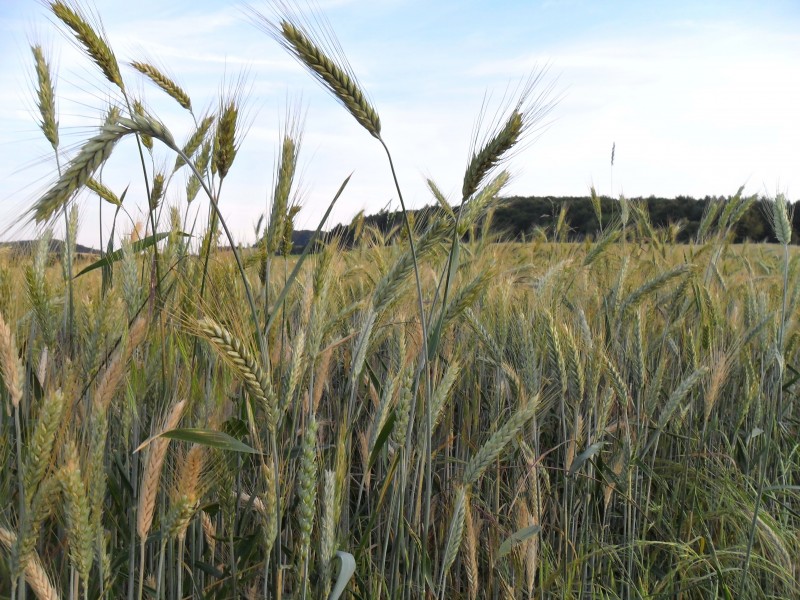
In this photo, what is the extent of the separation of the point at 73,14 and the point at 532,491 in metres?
1.70

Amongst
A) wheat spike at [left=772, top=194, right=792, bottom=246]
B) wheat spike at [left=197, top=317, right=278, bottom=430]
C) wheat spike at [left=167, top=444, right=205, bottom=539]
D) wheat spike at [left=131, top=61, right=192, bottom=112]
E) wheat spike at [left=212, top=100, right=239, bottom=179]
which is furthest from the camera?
wheat spike at [left=772, top=194, right=792, bottom=246]

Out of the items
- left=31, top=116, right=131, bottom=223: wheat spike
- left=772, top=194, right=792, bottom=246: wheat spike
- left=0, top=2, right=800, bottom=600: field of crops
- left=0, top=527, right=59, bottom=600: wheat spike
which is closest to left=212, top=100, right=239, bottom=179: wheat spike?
left=0, top=2, right=800, bottom=600: field of crops

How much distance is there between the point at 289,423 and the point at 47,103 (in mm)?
1335

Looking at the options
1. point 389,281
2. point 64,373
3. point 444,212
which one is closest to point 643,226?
point 444,212

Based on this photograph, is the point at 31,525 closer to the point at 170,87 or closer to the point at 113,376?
the point at 113,376

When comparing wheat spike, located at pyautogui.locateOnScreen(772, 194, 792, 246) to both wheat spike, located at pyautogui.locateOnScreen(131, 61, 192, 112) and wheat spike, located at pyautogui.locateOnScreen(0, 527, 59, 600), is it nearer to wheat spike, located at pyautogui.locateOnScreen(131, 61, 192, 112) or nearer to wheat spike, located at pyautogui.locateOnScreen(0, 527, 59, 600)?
wheat spike, located at pyautogui.locateOnScreen(131, 61, 192, 112)

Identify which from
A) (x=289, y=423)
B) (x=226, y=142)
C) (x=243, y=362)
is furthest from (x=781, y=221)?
(x=243, y=362)

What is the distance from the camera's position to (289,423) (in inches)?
87.4

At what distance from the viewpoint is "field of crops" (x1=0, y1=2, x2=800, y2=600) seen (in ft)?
4.11

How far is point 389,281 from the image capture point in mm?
1568

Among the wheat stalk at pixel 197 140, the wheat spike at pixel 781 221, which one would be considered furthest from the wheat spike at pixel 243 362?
the wheat spike at pixel 781 221

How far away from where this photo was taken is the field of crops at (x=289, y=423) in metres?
1.25

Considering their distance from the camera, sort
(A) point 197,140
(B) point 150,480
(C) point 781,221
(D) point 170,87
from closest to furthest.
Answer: (B) point 150,480 < (D) point 170,87 < (A) point 197,140 < (C) point 781,221

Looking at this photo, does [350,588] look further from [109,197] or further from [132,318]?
[109,197]
